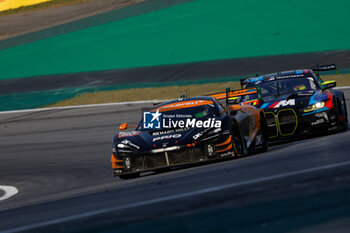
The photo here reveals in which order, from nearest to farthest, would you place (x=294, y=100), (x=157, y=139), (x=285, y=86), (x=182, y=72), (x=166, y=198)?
1. (x=166, y=198)
2. (x=157, y=139)
3. (x=294, y=100)
4. (x=285, y=86)
5. (x=182, y=72)

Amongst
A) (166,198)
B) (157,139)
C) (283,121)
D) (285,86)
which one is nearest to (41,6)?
(285,86)

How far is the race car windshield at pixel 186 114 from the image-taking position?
33.6 ft

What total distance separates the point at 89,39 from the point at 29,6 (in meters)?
7.80

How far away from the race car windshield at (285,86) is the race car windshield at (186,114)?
2.22m

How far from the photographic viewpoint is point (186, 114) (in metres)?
10.4

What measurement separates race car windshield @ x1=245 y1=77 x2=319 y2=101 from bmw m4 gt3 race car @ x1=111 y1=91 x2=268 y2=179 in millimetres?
1964

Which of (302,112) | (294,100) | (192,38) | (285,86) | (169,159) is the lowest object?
(169,159)

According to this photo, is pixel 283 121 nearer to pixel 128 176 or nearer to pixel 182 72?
pixel 128 176

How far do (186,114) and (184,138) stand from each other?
0.87 m

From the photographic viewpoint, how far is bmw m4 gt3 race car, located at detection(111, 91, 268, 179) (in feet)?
31.2

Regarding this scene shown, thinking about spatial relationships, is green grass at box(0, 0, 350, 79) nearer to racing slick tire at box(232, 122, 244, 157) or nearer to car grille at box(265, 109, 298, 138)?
car grille at box(265, 109, 298, 138)

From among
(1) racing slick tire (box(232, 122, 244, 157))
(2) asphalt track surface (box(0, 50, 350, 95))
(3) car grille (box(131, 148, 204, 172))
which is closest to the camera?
(3) car grille (box(131, 148, 204, 172))

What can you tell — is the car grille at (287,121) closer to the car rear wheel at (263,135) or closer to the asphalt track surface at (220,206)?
the car rear wheel at (263,135)

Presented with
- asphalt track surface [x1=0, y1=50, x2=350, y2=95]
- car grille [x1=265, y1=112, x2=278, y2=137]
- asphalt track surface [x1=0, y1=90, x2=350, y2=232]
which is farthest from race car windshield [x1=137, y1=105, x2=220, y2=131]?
asphalt track surface [x1=0, y1=50, x2=350, y2=95]
